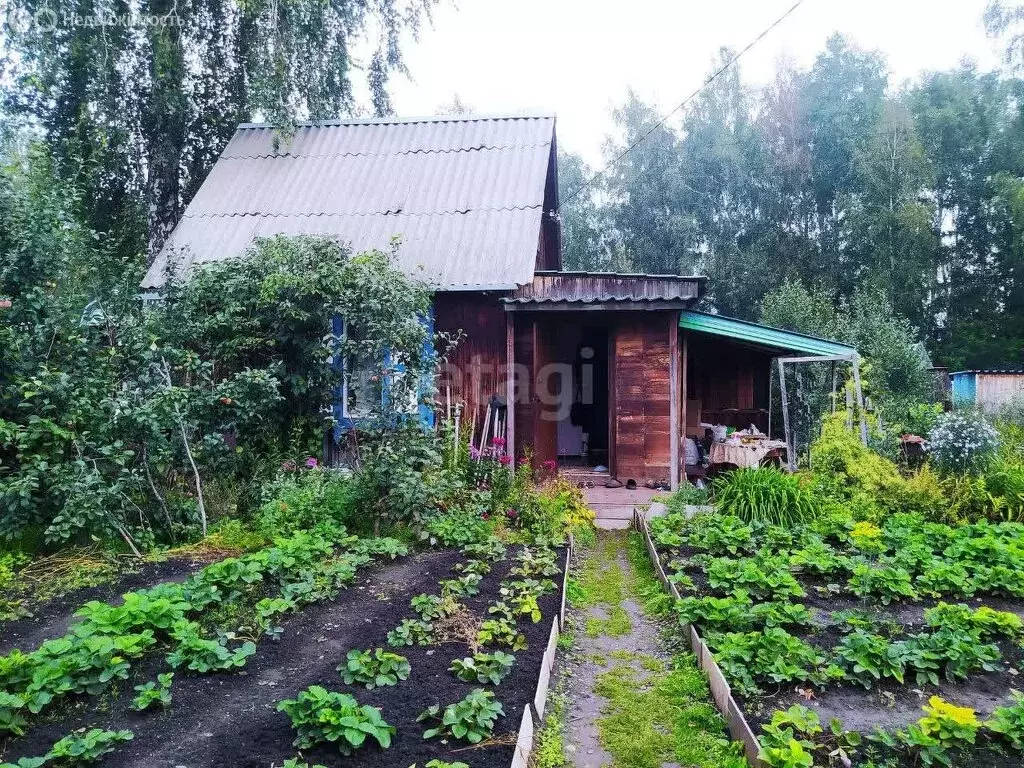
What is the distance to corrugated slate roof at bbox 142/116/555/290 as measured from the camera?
9.50 m

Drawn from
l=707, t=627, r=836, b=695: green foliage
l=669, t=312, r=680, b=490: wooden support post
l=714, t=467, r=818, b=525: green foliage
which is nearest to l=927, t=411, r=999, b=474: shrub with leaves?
l=714, t=467, r=818, b=525: green foliage

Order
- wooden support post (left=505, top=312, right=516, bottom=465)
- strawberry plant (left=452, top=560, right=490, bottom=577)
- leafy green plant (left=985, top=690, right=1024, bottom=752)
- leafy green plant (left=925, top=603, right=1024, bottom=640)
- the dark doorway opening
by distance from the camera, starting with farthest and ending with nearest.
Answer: the dark doorway opening < wooden support post (left=505, top=312, right=516, bottom=465) < strawberry plant (left=452, top=560, right=490, bottom=577) < leafy green plant (left=925, top=603, right=1024, bottom=640) < leafy green plant (left=985, top=690, right=1024, bottom=752)

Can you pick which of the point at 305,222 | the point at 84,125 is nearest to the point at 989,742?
the point at 305,222

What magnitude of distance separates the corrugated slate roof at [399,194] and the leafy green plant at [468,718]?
6085 millimetres

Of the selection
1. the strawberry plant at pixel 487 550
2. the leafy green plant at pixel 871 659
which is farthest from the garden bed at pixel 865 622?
the strawberry plant at pixel 487 550

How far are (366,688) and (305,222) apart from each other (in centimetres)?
843

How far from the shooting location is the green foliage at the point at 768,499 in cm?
685

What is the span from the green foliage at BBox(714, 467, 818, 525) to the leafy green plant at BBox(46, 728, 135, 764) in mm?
5616

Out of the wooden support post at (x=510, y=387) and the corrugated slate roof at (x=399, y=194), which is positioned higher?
the corrugated slate roof at (x=399, y=194)

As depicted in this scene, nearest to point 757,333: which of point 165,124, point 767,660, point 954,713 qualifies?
point 767,660

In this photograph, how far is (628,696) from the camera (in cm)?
377

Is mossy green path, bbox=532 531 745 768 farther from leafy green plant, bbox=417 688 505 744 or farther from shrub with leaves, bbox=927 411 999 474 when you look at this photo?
shrub with leaves, bbox=927 411 999 474

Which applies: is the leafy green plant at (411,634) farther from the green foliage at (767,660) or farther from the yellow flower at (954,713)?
the yellow flower at (954,713)

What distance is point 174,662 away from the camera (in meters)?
3.43
